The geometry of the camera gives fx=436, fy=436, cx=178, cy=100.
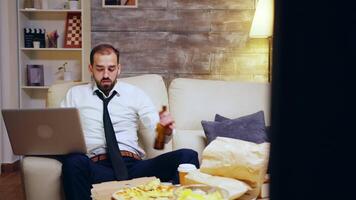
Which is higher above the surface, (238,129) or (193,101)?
(193,101)

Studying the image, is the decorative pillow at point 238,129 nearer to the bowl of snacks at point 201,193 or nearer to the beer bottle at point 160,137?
the beer bottle at point 160,137

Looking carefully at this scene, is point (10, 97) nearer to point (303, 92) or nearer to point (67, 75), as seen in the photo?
point (67, 75)

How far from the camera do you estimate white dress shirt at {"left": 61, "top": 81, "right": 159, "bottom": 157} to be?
2398 mm

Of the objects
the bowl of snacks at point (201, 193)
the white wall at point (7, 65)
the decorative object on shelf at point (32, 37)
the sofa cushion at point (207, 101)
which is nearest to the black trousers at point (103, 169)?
the sofa cushion at point (207, 101)

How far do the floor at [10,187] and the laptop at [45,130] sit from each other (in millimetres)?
1330

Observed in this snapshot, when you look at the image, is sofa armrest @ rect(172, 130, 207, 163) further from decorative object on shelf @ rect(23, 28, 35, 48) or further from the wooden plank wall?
decorative object on shelf @ rect(23, 28, 35, 48)

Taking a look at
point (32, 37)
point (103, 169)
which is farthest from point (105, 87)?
point (32, 37)

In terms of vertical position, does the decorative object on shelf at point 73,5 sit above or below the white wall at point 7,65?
above

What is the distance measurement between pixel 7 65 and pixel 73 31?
67 centimetres

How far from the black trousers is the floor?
4.24ft

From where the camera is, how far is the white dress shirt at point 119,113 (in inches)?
94.4

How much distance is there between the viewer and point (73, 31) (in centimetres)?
408

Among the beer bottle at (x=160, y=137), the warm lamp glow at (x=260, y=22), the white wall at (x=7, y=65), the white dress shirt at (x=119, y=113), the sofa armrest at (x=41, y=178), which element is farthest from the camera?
the white wall at (x=7, y=65)

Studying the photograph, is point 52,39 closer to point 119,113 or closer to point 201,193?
point 119,113
